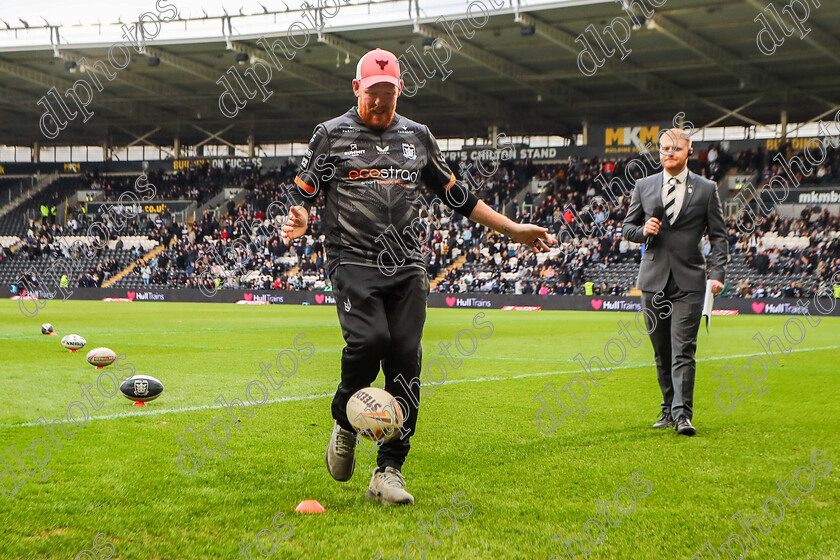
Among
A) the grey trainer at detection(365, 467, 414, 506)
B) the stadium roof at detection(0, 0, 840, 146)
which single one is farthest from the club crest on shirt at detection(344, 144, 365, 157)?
the stadium roof at detection(0, 0, 840, 146)

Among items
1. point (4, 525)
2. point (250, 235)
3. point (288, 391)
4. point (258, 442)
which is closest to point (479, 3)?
point (250, 235)

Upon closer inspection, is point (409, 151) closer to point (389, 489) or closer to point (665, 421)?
point (389, 489)

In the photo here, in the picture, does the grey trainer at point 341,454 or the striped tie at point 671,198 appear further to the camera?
the striped tie at point 671,198

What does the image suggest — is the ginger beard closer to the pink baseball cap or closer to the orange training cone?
the pink baseball cap

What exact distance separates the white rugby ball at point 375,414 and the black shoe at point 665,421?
3.11 metres

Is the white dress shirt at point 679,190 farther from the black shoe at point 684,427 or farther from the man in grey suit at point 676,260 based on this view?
the black shoe at point 684,427

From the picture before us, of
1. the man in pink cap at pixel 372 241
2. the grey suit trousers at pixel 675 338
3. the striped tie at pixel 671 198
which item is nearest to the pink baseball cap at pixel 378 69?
the man in pink cap at pixel 372 241

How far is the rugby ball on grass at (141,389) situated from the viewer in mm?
7418

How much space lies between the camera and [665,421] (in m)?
6.96

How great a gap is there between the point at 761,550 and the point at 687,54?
119ft

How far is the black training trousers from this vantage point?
4.51 meters

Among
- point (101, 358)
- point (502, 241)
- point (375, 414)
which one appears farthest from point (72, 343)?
point (502, 241)

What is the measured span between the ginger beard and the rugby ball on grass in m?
3.83

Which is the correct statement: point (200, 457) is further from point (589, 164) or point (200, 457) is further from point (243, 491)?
point (589, 164)
